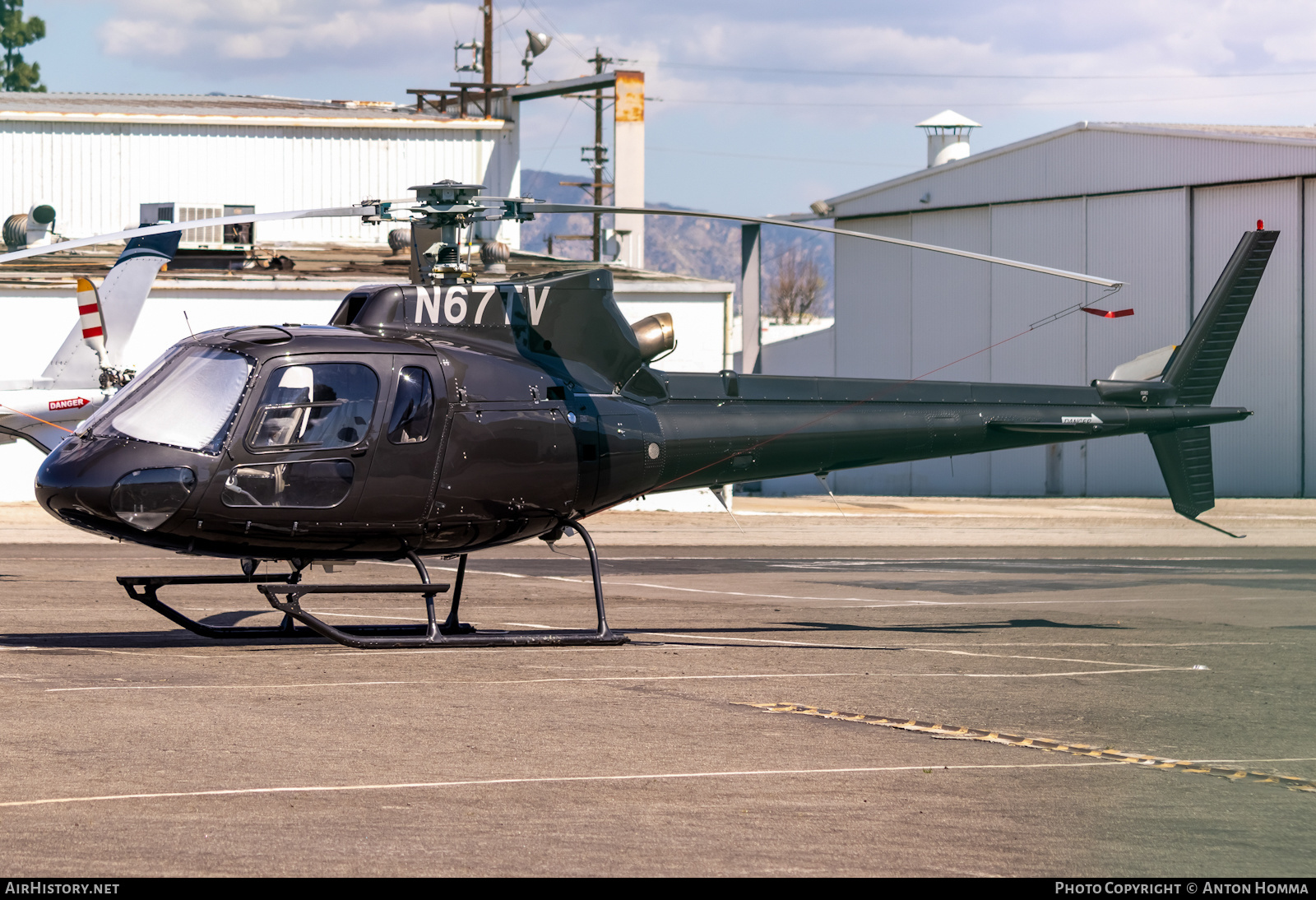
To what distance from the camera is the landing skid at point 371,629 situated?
36.1 ft

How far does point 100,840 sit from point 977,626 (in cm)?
1077

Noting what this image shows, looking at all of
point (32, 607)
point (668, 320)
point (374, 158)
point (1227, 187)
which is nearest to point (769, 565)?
point (668, 320)

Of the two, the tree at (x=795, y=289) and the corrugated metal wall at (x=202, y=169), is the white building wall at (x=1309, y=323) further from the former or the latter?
the tree at (x=795, y=289)

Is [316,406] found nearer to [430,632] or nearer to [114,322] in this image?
[430,632]

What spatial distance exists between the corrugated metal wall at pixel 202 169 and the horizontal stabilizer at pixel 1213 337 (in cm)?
3323

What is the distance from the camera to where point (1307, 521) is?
31359mm

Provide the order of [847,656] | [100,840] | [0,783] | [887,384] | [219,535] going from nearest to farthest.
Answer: [100,840] → [0,783] → [219,535] → [847,656] → [887,384]

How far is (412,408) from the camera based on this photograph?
11.2 meters

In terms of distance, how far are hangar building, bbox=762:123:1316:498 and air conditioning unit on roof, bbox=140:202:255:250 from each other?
19280 mm

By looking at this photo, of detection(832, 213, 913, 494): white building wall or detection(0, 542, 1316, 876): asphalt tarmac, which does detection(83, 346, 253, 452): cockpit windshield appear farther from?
detection(832, 213, 913, 494): white building wall

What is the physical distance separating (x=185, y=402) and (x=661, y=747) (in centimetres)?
494

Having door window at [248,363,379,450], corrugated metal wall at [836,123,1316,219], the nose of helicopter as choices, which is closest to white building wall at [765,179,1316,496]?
corrugated metal wall at [836,123,1316,219]

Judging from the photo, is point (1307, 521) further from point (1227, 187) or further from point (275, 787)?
point (275, 787)
